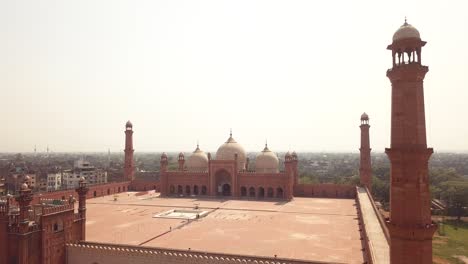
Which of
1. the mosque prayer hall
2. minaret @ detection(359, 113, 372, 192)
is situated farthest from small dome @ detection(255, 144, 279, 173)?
minaret @ detection(359, 113, 372, 192)

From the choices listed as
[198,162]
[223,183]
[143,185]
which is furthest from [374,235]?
[143,185]

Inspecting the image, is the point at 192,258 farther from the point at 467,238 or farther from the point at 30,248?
the point at 467,238

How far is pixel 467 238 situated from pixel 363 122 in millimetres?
12163

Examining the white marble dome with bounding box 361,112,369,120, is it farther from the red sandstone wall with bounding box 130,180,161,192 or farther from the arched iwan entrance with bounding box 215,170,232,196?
the red sandstone wall with bounding box 130,180,161,192

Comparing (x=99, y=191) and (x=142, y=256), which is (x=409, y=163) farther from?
(x=99, y=191)

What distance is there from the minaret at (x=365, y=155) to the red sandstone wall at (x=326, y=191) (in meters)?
1.42

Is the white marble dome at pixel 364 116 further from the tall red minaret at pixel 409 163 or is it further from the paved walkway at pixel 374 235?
the tall red minaret at pixel 409 163

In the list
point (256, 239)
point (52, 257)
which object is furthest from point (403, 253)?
point (52, 257)

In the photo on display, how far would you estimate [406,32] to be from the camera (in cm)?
908

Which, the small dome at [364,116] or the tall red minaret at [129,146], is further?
the tall red minaret at [129,146]

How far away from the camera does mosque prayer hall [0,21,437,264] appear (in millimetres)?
8711

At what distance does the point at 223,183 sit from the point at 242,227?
13962mm

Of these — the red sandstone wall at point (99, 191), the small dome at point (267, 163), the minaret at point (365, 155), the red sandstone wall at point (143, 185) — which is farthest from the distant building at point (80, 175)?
the minaret at point (365, 155)

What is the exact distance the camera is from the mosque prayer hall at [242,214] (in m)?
8.71
